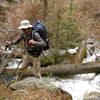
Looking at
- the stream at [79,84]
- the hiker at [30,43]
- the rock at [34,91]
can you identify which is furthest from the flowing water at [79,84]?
the hiker at [30,43]

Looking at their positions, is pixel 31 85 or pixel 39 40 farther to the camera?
pixel 31 85

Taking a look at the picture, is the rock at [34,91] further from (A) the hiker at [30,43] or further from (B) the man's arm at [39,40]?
(B) the man's arm at [39,40]

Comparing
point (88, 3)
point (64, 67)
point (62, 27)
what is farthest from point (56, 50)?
point (88, 3)

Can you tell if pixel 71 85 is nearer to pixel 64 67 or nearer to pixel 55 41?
pixel 64 67

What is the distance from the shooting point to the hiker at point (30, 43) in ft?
15.4

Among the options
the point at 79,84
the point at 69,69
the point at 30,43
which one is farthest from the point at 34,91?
the point at 79,84

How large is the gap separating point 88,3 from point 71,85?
14.6 meters

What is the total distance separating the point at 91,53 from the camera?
447 inches

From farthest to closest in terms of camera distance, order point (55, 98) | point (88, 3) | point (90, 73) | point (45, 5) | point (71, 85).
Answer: point (88, 3) < point (45, 5) < point (90, 73) < point (71, 85) < point (55, 98)

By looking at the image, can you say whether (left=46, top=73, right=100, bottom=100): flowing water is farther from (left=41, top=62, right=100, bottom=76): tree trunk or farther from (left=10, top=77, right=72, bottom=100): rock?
(left=10, top=77, right=72, bottom=100): rock

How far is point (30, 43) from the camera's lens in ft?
15.2

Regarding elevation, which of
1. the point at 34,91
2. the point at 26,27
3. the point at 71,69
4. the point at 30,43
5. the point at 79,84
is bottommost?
the point at 79,84

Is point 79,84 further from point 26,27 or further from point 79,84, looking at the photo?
point 26,27

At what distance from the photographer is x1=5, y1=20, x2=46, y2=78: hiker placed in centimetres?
471
